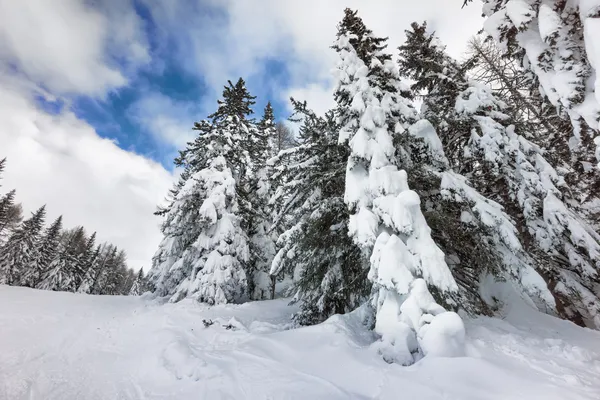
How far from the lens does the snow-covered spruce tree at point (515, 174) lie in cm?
828

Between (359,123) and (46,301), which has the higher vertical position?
(359,123)

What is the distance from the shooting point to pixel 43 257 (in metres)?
35.8

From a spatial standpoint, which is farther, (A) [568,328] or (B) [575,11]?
(A) [568,328]

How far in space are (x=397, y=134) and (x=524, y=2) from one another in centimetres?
361

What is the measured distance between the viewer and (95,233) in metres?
45.6

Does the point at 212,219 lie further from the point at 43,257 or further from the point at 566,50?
the point at 43,257

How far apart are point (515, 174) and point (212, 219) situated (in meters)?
12.2

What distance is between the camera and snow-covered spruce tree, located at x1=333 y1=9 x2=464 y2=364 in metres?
4.97

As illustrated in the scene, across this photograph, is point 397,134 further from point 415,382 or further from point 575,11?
point 415,382

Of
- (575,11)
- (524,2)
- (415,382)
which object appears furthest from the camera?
(524,2)

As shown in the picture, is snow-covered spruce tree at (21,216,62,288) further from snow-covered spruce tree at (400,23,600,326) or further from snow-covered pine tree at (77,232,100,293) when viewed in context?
snow-covered spruce tree at (400,23,600,326)

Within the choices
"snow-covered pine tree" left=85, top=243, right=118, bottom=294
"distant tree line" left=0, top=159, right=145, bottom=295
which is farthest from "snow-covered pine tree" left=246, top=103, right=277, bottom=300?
"snow-covered pine tree" left=85, top=243, right=118, bottom=294

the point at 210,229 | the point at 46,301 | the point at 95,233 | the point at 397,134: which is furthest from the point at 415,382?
the point at 95,233

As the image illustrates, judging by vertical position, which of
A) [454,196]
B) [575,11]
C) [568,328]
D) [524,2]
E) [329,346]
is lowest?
[329,346]
